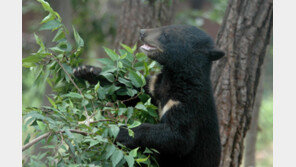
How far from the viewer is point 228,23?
3.99m

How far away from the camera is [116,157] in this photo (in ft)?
6.66

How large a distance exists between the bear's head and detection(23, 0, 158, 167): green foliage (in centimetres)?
16

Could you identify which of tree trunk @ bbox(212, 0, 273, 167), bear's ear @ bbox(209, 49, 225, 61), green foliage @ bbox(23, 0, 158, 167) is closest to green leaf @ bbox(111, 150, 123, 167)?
green foliage @ bbox(23, 0, 158, 167)

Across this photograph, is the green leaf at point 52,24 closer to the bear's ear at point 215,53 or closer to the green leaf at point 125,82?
the green leaf at point 125,82

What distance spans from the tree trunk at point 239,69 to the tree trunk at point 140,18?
4.07ft

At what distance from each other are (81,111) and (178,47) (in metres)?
0.99

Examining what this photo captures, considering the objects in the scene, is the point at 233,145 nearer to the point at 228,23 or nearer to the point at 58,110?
the point at 228,23

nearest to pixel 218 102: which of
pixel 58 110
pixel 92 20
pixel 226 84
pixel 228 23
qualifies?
pixel 226 84

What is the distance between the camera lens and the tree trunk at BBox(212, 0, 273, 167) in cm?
387

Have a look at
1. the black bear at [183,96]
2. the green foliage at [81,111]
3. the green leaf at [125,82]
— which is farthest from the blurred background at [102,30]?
the black bear at [183,96]

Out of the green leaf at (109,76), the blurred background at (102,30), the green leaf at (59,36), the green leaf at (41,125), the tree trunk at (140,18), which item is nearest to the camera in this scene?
the green leaf at (41,125)

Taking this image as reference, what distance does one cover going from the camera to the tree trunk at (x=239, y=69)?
3.87m

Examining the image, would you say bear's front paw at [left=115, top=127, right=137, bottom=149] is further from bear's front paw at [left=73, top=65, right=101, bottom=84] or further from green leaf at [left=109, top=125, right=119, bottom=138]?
bear's front paw at [left=73, top=65, right=101, bottom=84]

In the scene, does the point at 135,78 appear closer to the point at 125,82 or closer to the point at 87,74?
the point at 125,82
